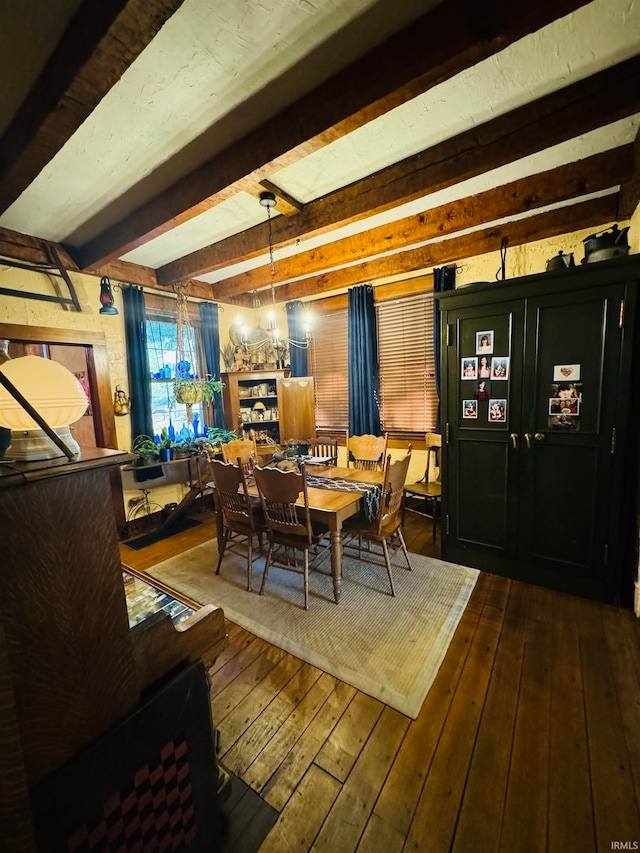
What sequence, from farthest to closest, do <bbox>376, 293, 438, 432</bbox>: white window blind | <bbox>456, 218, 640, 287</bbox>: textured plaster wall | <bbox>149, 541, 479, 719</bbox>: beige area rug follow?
<bbox>376, 293, 438, 432</bbox>: white window blind → <bbox>456, 218, 640, 287</bbox>: textured plaster wall → <bbox>149, 541, 479, 719</bbox>: beige area rug

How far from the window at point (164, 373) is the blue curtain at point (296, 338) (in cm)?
130

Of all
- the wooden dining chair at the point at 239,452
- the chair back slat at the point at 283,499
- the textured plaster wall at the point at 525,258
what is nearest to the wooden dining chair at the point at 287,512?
the chair back slat at the point at 283,499

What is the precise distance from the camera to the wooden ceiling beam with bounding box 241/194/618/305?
2768 mm

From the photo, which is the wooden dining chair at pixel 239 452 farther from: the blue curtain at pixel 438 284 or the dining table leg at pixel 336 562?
the blue curtain at pixel 438 284

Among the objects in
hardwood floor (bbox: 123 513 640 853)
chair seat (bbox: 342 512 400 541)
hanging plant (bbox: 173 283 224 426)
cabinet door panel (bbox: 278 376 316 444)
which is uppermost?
hanging plant (bbox: 173 283 224 426)

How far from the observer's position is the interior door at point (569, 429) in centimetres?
221

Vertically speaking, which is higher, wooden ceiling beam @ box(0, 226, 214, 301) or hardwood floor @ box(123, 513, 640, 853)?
wooden ceiling beam @ box(0, 226, 214, 301)

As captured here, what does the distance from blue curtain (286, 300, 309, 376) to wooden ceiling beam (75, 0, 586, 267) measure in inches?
103

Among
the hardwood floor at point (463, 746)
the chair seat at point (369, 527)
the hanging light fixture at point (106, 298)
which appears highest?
the hanging light fixture at point (106, 298)

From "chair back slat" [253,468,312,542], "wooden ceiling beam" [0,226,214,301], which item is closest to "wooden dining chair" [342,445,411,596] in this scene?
"chair back slat" [253,468,312,542]

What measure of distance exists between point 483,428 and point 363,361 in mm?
1945

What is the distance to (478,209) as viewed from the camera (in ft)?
8.73

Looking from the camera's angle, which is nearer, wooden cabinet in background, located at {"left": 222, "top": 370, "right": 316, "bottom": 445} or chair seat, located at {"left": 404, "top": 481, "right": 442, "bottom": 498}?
chair seat, located at {"left": 404, "top": 481, "right": 442, "bottom": 498}

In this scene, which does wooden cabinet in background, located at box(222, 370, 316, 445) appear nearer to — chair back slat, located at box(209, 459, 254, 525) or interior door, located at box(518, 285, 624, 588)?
chair back slat, located at box(209, 459, 254, 525)
